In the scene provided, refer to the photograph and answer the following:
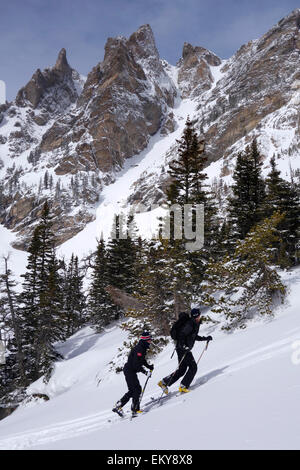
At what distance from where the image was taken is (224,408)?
5.36 meters

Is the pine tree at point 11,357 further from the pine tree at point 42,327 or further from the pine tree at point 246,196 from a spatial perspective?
the pine tree at point 246,196

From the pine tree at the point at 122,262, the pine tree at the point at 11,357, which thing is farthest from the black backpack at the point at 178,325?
the pine tree at the point at 122,262

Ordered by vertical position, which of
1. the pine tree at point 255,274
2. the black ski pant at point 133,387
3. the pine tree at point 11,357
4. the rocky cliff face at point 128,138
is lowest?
the pine tree at point 11,357

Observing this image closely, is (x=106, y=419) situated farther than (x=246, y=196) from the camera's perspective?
No

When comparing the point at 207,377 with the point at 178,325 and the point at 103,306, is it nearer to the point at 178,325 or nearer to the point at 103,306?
the point at 178,325

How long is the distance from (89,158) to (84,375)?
164067 mm

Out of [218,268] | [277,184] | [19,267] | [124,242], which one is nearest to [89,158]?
[19,267]

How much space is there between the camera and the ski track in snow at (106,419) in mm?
7406

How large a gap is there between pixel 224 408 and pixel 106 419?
4.38 m

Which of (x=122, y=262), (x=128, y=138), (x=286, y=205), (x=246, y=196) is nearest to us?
(x=246, y=196)

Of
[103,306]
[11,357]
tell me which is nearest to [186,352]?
[103,306]

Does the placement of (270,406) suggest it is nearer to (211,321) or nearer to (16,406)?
(211,321)

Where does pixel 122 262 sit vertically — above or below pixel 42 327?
above

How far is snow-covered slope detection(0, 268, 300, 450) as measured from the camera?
4.16 m
